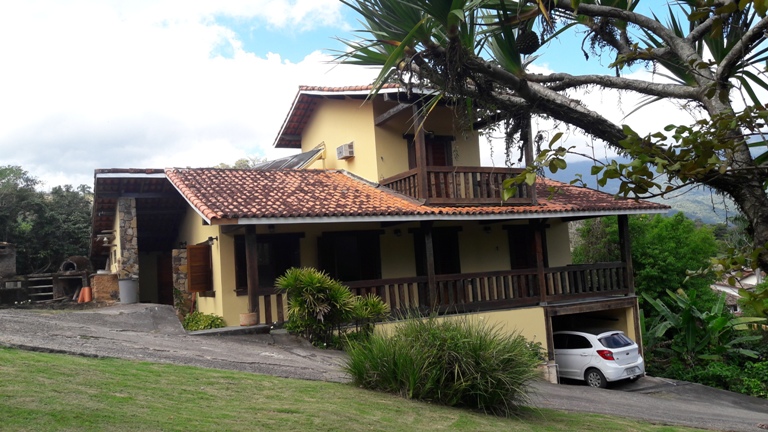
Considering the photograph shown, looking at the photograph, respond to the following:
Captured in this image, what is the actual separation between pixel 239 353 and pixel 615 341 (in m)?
9.37

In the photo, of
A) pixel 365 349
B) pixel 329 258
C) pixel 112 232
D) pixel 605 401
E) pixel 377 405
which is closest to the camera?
pixel 377 405

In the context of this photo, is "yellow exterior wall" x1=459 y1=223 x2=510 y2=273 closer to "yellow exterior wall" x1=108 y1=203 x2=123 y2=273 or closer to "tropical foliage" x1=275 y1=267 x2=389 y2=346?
"tropical foliage" x1=275 y1=267 x2=389 y2=346

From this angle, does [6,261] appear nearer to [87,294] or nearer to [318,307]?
[87,294]

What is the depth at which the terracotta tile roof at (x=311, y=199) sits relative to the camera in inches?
510

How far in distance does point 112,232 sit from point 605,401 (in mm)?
15724

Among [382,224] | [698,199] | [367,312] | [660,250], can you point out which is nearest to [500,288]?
[382,224]

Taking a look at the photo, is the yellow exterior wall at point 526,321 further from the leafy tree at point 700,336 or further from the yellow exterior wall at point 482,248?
the leafy tree at point 700,336

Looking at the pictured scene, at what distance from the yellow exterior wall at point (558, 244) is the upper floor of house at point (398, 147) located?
304cm

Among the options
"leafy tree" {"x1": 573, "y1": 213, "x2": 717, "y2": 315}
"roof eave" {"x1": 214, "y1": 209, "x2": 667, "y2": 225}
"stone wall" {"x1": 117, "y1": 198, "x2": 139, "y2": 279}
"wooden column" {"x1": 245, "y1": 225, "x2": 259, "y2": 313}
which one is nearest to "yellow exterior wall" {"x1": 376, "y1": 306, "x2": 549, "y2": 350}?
"roof eave" {"x1": 214, "y1": 209, "x2": 667, "y2": 225}

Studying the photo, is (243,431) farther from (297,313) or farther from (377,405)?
(297,313)

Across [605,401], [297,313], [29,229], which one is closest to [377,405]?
[297,313]

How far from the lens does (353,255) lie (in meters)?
16.2

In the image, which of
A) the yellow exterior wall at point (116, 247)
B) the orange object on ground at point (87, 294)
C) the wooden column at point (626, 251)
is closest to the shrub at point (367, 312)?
the wooden column at point (626, 251)

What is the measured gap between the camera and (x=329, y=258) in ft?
51.3
